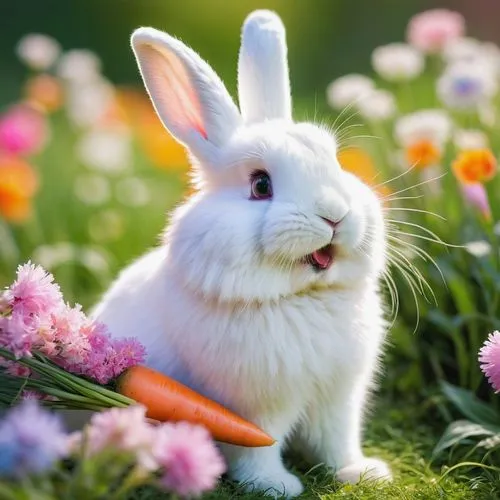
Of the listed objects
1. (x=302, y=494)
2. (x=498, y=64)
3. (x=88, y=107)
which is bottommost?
(x=302, y=494)

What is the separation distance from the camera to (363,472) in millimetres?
2619

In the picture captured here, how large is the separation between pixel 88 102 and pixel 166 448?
3.67 m

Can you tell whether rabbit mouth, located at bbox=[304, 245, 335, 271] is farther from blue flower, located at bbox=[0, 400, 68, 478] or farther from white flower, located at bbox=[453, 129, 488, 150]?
white flower, located at bbox=[453, 129, 488, 150]

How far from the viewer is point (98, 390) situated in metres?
2.31

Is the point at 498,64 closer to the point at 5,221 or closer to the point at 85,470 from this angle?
the point at 5,221

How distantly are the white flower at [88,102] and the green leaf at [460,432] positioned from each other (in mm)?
2974

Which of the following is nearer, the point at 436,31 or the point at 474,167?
the point at 474,167

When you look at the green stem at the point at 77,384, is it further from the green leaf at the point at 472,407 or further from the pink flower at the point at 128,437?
the green leaf at the point at 472,407

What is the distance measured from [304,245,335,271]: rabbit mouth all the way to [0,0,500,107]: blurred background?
484 centimetres

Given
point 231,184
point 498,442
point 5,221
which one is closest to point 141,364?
point 231,184

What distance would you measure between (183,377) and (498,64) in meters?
2.55

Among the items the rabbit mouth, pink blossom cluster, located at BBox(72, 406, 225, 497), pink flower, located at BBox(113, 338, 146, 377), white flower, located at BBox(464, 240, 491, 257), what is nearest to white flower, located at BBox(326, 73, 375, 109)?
white flower, located at BBox(464, 240, 491, 257)

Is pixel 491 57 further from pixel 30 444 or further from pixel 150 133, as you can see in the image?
pixel 30 444

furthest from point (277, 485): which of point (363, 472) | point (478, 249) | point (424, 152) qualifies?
point (424, 152)
